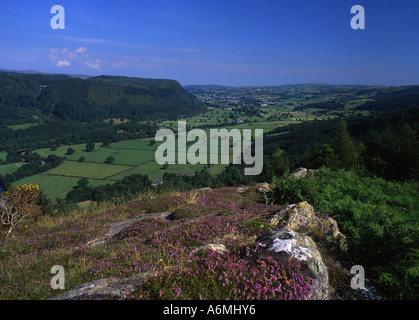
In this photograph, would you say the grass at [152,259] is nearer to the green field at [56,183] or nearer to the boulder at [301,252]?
the boulder at [301,252]

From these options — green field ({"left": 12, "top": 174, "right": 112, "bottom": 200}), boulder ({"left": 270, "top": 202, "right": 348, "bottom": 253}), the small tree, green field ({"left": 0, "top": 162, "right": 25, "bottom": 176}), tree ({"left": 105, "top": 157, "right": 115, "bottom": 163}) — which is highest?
boulder ({"left": 270, "top": 202, "right": 348, "bottom": 253})

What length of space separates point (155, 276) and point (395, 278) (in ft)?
14.9

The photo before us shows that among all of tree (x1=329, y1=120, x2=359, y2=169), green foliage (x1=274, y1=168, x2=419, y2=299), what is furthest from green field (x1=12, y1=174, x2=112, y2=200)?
green foliage (x1=274, y1=168, x2=419, y2=299)

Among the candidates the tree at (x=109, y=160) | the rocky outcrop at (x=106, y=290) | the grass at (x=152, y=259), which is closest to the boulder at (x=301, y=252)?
the grass at (x=152, y=259)

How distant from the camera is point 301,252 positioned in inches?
183

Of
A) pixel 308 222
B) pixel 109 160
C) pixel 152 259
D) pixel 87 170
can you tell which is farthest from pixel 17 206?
pixel 109 160

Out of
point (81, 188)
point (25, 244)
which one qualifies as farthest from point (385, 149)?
point (81, 188)

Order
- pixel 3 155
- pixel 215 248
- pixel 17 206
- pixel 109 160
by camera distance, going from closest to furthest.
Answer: pixel 215 248 < pixel 17 206 < pixel 109 160 < pixel 3 155

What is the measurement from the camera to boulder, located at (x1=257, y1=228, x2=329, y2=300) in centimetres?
420

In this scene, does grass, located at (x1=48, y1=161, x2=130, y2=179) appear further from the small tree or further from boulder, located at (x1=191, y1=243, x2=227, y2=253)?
boulder, located at (x1=191, y1=243, x2=227, y2=253)

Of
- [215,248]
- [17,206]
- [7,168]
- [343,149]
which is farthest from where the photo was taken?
[7,168]

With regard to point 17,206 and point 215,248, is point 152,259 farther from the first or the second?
point 17,206

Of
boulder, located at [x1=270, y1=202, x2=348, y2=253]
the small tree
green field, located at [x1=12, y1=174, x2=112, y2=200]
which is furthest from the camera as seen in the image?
green field, located at [x1=12, y1=174, x2=112, y2=200]
